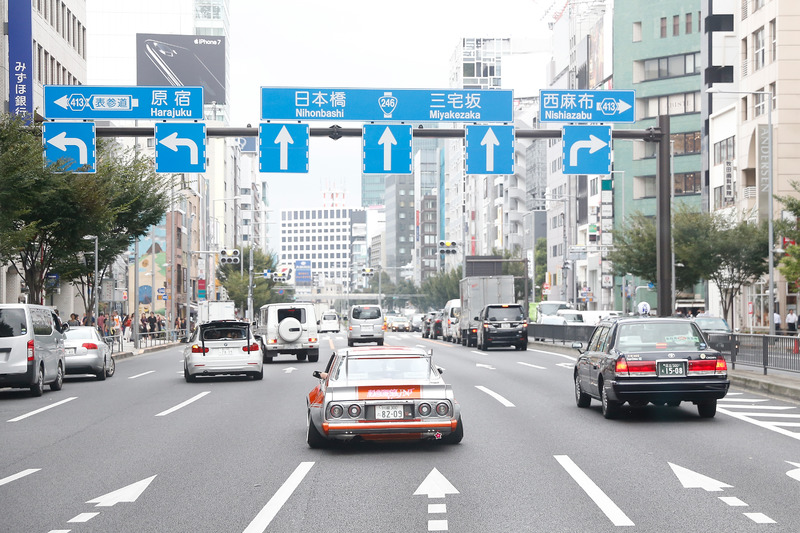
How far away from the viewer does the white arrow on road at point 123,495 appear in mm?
9617

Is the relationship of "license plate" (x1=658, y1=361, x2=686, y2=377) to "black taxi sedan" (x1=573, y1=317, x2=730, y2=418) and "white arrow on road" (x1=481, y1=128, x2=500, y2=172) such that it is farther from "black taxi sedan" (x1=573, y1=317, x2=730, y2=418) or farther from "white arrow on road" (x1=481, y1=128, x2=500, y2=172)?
"white arrow on road" (x1=481, y1=128, x2=500, y2=172)

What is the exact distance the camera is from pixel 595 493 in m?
9.68

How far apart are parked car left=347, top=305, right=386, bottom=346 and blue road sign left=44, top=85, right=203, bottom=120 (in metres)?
24.9

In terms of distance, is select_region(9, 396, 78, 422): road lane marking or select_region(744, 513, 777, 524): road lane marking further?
select_region(9, 396, 78, 422): road lane marking

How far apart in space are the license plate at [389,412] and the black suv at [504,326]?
33.8 m

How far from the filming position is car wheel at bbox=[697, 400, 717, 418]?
16750mm

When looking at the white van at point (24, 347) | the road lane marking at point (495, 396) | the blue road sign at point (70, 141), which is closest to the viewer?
the road lane marking at point (495, 396)

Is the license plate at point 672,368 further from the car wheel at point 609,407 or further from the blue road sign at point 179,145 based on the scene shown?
the blue road sign at point 179,145

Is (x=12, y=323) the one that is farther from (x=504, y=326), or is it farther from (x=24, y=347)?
(x=504, y=326)

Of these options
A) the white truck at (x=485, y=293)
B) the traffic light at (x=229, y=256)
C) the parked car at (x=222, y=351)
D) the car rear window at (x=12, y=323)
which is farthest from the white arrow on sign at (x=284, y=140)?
the traffic light at (x=229, y=256)

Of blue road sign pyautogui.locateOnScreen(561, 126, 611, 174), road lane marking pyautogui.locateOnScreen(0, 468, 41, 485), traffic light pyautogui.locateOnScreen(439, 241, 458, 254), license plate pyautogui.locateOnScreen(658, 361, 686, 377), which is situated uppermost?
blue road sign pyautogui.locateOnScreen(561, 126, 611, 174)

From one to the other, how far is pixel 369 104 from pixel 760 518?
21.8 metres

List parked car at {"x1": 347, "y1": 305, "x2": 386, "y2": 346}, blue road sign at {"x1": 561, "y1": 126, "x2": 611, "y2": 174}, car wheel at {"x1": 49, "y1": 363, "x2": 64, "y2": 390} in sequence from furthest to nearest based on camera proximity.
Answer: parked car at {"x1": 347, "y1": 305, "x2": 386, "y2": 346}
blue road sign at {"x1": 561, "y1": 126, "x2": 611, "y2": 174}
car wheel at {"x1": 49, "y1": 363, "x2": 64, "y2": 390}

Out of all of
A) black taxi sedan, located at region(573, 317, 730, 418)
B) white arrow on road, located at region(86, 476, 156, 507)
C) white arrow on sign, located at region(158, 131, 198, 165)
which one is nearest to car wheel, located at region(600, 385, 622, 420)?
black taxi sedan, located at region(573, 317, 730, 418)
